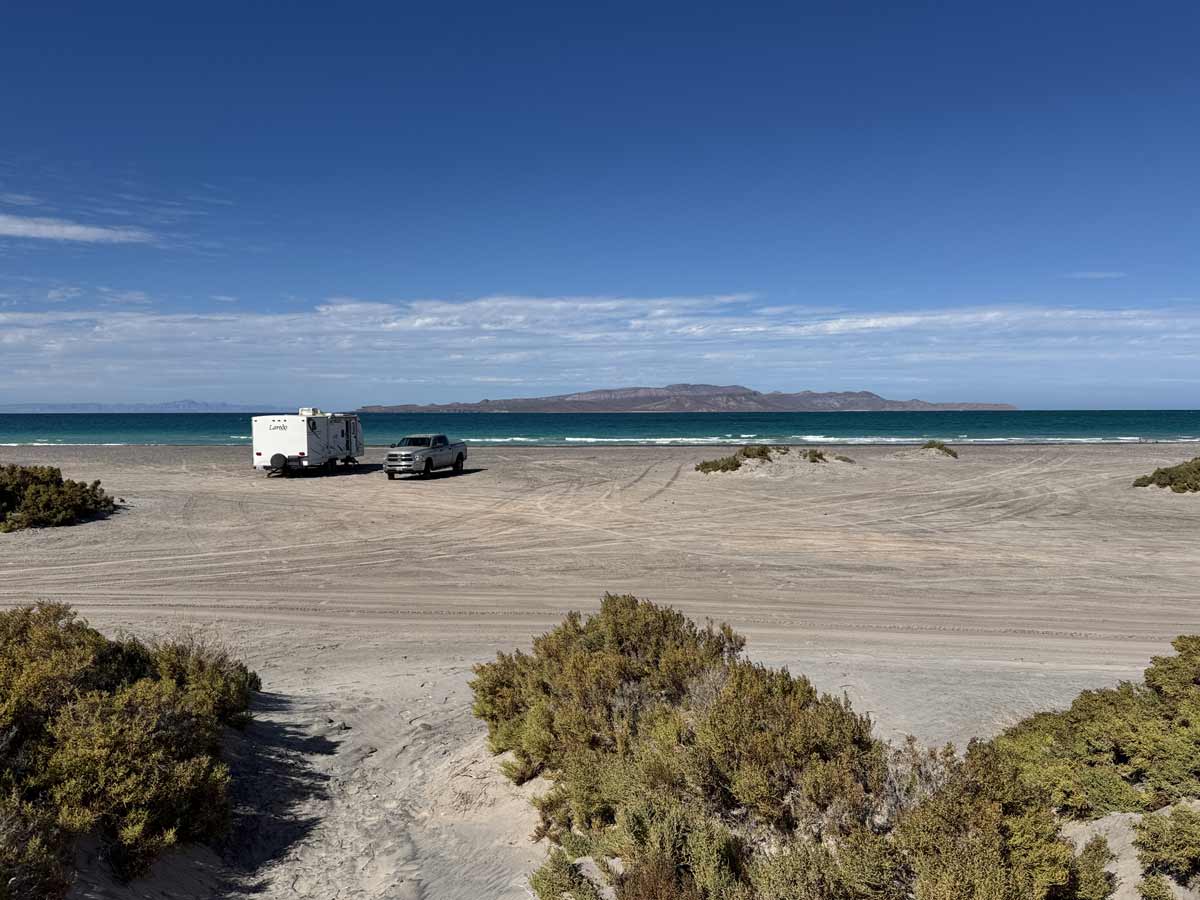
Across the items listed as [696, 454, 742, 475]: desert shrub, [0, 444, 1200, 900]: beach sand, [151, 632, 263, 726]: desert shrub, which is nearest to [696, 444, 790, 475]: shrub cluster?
[696, 454, 742, 475]: desert shrub

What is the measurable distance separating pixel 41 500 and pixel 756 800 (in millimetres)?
22235

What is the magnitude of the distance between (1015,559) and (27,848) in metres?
17.8

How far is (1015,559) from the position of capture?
643 inches

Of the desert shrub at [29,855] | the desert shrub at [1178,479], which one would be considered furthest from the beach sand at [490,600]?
the desert shrub at [1178,479]

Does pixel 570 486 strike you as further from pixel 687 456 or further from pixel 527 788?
pixel 527 788

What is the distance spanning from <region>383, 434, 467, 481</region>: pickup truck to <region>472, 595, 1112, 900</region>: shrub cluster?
82.4ft

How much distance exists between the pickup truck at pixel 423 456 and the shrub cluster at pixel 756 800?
82.4 ft

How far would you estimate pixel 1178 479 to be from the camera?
25.9 meters

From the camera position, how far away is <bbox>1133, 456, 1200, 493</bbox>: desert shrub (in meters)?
25.2

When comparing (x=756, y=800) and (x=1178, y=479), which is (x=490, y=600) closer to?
(x=756, y=800)

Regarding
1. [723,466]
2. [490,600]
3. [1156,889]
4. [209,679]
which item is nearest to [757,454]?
[723,466]

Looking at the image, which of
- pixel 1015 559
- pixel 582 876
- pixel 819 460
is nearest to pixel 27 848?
pixel 582 876

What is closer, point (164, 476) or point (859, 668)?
point (859, 668)

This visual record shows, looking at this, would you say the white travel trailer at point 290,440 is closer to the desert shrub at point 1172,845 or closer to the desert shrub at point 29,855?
the desert shrub at point 29,855
